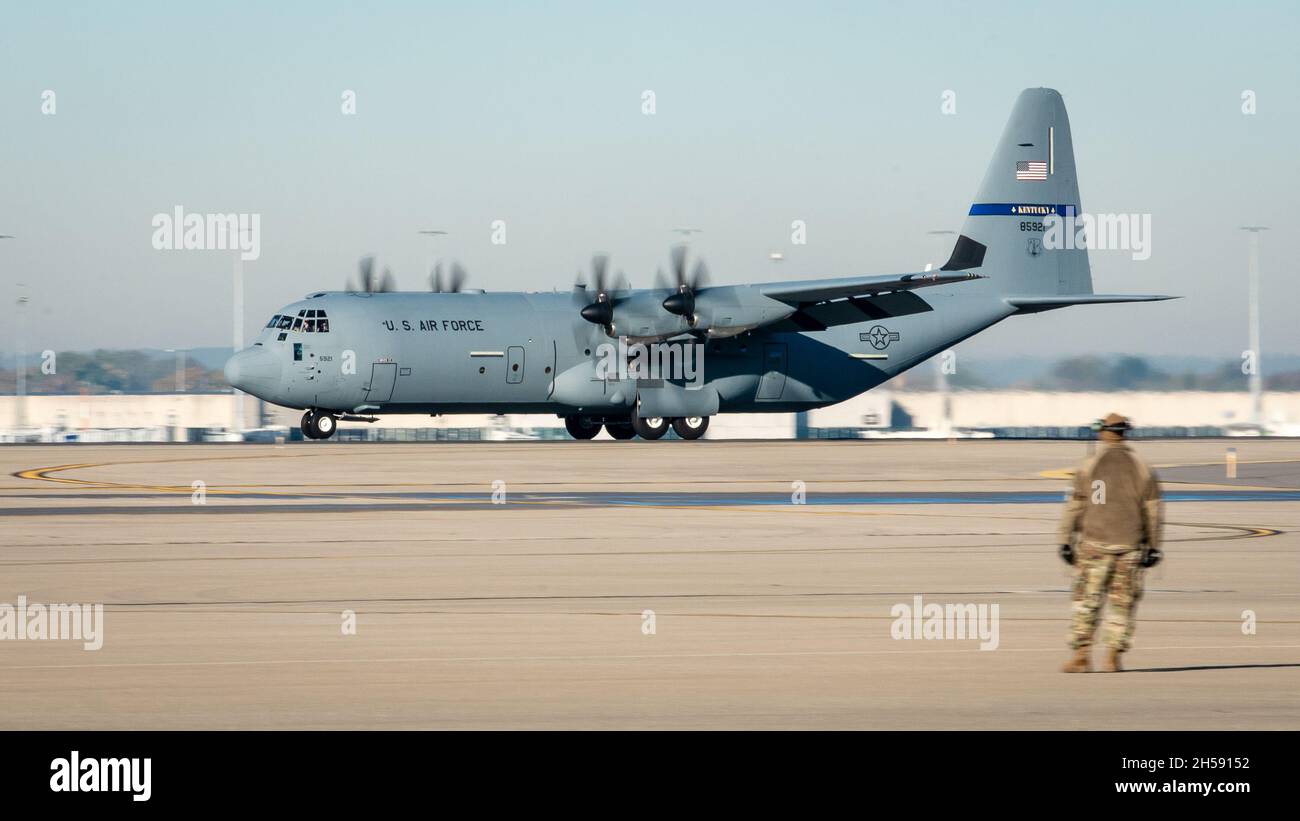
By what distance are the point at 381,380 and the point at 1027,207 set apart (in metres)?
23.7

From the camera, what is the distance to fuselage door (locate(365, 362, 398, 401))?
46.8 metres

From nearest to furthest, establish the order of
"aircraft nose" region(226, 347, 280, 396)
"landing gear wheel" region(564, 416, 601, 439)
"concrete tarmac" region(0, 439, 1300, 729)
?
"concrete tarmac" region(0, 439, 1300, 729) < "aircraft nose" region(226, 347, 280, 396) < "landing gear wheel" region(564, 416, 601, 439)

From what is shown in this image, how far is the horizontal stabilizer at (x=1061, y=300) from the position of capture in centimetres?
5219

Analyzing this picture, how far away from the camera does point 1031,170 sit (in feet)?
181

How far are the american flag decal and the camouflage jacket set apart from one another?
45.0 m

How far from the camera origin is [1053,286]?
180ft

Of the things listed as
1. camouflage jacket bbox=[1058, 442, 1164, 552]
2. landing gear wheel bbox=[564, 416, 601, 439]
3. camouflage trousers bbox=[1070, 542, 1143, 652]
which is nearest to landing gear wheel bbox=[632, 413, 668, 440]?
landing gear wheel bbox=[564, 416, 601, 439]

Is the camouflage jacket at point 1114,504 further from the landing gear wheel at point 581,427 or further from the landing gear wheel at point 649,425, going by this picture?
the landing gear wheel at point 581,427

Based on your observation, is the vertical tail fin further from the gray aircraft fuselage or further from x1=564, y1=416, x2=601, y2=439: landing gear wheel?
x1=564, y1=416, x2=601, y2=439: landing gear wheel

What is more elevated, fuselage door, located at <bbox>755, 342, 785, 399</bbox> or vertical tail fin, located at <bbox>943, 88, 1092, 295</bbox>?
vertical tail fin, located at <bbox>943, 88, 1092, 295</bbox>

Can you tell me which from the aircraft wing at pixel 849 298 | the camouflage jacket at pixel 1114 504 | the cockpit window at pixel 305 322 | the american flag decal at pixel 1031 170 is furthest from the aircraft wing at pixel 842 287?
the camouflage jacket at pixel 1114 504
